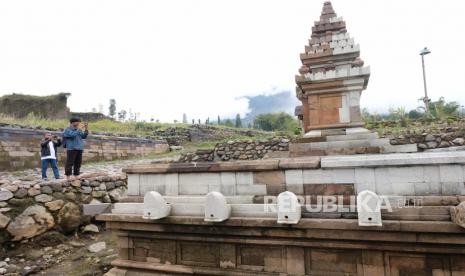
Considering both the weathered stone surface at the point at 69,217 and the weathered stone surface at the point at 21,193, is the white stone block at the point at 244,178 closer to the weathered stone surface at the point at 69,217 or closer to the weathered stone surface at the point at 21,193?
the weathered stone surface at the point at 69,217

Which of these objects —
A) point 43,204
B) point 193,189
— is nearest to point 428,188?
point 193,189

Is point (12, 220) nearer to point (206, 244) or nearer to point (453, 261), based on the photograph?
point (206, 244)

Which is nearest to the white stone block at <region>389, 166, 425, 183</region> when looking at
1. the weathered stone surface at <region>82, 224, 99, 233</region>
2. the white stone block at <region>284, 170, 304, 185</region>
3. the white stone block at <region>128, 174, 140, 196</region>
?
the white stone block at <region>284, 170, 304, 185</region>

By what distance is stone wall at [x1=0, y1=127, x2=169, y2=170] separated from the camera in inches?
445

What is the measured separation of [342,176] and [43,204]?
6.65 metres

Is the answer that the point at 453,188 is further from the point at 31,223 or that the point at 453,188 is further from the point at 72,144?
the point at 72,144

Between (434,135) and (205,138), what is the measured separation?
1865 centimetres

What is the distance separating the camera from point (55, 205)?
23.5ft

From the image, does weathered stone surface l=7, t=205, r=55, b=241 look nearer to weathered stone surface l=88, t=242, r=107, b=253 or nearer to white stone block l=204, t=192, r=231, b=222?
weathered stone surface l=88, t=242, r=107, b=253

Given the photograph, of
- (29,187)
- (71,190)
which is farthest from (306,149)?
(29,187)

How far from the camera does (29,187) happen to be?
23.1 ft

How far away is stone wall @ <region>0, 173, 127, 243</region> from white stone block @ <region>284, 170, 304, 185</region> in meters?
4.23

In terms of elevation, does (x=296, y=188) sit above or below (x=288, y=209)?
above

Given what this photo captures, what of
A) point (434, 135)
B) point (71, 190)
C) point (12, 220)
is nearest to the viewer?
point (12, 220)
